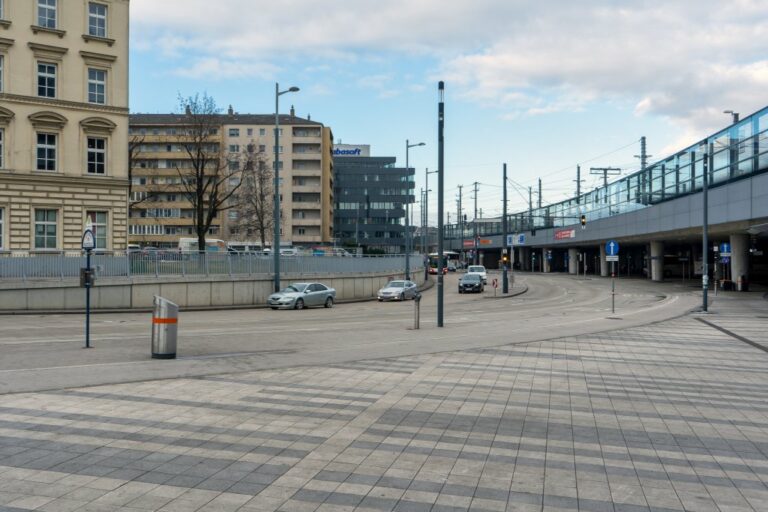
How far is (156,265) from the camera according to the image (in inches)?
1235

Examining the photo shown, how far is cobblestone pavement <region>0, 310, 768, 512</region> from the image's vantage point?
598cm

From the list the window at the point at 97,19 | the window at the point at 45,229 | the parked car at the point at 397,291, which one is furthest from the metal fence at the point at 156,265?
the window at the point at 97,19

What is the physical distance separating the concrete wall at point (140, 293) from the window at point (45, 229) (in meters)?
9.25

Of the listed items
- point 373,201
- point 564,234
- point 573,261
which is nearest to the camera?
point 564,234

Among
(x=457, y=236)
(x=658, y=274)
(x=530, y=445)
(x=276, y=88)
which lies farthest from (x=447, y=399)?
(x=457, y=236)

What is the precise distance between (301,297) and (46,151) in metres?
16.5

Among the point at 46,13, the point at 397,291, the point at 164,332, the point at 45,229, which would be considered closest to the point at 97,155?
the point at 45,229

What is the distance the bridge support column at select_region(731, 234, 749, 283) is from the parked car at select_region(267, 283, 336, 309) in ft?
90.1

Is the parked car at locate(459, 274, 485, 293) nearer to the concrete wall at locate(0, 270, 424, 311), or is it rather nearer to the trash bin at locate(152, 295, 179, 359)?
the concrete wall at locate(0, 270, 424, 311)

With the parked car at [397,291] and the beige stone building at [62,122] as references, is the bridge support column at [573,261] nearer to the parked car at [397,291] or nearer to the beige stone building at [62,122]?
the parked car at [397,291]

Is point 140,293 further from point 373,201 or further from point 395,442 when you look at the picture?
point 373,201

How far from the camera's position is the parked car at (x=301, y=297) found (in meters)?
33.1

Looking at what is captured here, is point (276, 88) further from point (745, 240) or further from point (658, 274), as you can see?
point (658, 274)

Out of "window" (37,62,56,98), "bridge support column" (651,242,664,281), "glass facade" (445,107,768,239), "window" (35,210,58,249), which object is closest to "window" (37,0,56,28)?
"window" (37,62,56,98)
